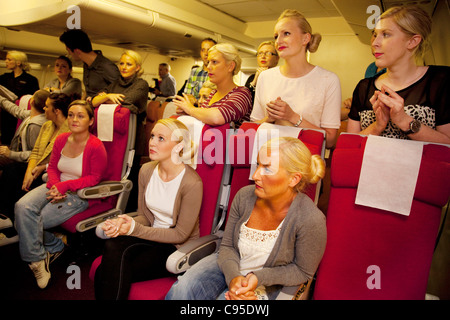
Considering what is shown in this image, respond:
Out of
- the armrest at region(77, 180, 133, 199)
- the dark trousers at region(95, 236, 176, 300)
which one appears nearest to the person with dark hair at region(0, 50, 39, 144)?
the armrest at region(77, 180, 133, 199)

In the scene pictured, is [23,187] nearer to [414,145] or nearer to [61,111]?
[61,111]

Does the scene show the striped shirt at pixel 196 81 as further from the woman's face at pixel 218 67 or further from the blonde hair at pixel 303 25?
the blonde hair at pixel 303 25

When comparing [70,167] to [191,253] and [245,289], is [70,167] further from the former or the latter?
[245,289]

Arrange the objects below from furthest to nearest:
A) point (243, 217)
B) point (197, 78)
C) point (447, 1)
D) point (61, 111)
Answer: point (197, 78), point (61, 111), point (447, 1), point (243, 217)

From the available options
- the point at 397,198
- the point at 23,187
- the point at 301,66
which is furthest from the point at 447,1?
the point at 23,187

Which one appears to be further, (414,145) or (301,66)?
(301,66)

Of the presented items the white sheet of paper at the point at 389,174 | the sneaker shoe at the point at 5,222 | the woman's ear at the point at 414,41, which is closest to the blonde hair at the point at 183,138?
the white sheet of paper at the point at 389,174

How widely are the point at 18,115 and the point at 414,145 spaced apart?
13.8 feet

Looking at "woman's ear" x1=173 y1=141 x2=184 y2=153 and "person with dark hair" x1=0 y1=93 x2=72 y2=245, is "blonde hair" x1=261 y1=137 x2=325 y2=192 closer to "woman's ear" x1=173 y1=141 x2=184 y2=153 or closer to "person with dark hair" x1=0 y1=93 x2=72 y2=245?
"woman's ear" x1=173 y1=141 x2=184 y2=153

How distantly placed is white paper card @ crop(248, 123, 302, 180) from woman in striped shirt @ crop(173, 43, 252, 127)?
1.15 ft

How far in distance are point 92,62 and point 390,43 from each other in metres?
2.95

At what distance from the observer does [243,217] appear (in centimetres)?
154

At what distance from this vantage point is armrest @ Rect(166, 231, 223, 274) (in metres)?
1.42

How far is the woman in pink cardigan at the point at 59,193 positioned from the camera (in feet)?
7.28
